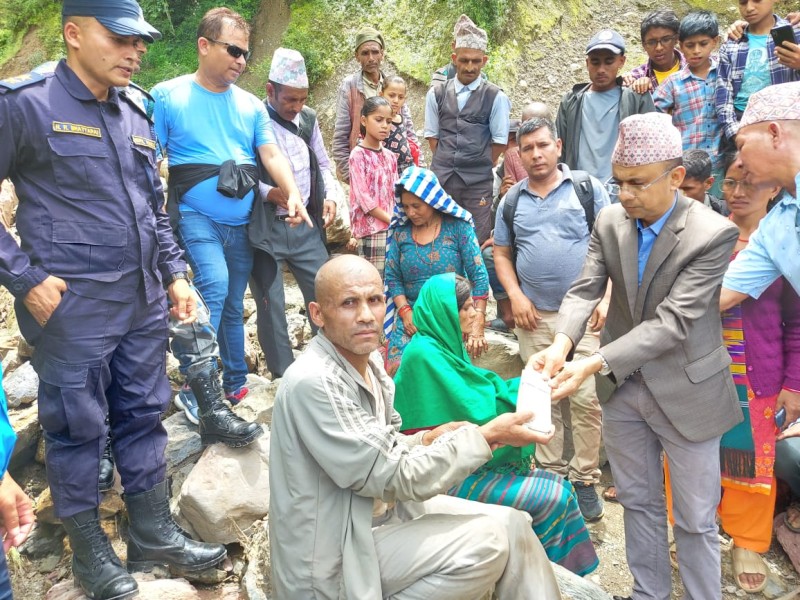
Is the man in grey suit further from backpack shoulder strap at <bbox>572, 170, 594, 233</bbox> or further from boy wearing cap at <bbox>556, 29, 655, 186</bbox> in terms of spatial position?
boy wearing cap at <bbox>556, 29, 655, 186</bbox>

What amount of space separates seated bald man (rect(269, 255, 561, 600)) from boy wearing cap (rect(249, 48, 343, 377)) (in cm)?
200

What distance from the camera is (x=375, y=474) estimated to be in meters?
2.30

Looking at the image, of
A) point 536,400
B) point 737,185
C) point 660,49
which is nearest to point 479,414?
point 536,400

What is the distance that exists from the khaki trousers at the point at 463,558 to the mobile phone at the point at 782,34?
3.80 metres

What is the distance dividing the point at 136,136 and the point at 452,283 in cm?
168

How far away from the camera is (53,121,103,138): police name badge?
2756 mm

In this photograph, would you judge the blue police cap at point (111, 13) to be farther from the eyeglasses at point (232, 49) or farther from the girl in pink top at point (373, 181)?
the girl in pink top at point (373, 181)

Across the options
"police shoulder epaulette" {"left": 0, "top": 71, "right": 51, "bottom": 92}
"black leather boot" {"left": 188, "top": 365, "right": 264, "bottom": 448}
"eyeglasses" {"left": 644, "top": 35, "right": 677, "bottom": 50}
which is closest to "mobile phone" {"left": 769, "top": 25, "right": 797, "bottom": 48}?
"eyeglasses" {"left": 644, "top": 35, "right": 677, "bottom": 50}

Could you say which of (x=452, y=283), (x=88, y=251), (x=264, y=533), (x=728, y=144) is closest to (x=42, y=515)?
(x=264, y=533)

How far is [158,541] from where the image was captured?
124 inches

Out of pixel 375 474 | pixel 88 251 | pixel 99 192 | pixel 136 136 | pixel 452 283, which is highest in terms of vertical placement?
pixel 136 136

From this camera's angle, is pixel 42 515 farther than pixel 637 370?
Yes

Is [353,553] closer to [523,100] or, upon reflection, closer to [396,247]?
[396,247]

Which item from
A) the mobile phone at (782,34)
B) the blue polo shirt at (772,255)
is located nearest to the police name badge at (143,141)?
the blue polo shirt at (772,255)
